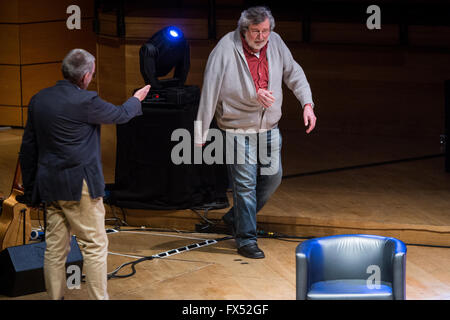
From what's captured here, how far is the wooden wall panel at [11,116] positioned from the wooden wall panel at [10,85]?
0.18ft

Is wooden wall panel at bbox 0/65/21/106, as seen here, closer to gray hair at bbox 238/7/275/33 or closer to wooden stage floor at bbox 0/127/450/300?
wooden stage floor at bbox 0/127/450/300

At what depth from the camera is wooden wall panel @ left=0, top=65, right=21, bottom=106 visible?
7934 mm

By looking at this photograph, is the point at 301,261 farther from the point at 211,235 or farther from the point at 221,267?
the point at 211,235

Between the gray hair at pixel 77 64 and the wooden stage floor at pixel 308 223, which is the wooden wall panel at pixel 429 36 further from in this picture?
the gray hair at pixel 77 64

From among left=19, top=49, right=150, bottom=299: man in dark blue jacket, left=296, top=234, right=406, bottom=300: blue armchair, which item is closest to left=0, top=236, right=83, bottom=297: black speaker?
left=19, top=49, right=150, bottom=299: man in dark blue jacket

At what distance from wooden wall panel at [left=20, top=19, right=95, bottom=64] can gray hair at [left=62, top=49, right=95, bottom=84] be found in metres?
4.59

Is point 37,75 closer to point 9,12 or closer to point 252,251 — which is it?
point 9,12

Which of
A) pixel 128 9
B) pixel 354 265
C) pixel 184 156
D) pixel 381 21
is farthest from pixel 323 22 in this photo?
pixel 354 265

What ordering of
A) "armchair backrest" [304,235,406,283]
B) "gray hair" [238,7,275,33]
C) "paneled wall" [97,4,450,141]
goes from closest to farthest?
1. "armchair backrest" [304,235,406,283]
2. "gray hair" [238,7,275,33]
3. "paneled wall" [97,4,450,141]

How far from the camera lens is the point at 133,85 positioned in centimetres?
752

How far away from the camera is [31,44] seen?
788cm

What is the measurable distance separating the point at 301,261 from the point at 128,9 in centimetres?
495
